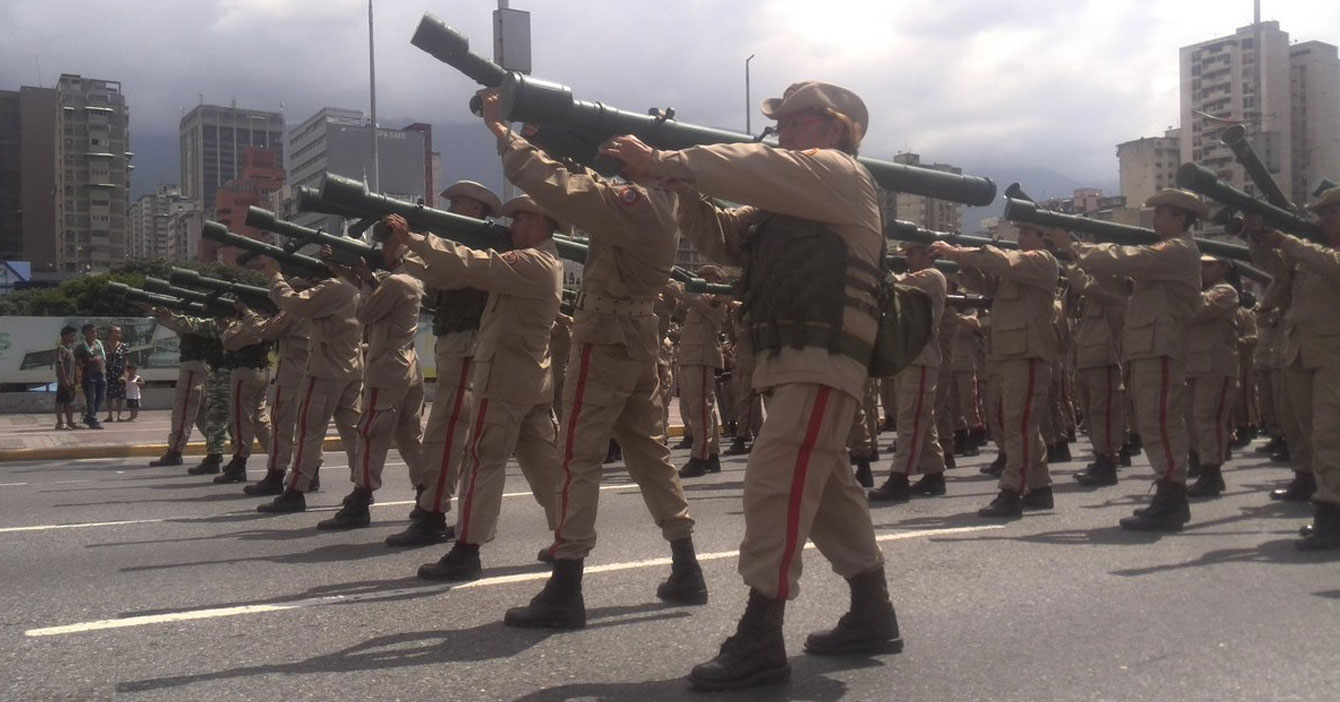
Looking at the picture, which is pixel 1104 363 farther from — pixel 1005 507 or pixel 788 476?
pixel 788 476

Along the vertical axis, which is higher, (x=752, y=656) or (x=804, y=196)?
(x=804, y=196)

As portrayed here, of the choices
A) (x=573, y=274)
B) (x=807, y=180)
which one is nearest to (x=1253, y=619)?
(x=807, y=180)

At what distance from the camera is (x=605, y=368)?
489 centimetres

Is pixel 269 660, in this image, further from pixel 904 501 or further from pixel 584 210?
pixel 904 501

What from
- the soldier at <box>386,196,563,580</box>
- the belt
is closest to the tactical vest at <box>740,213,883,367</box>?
the belt

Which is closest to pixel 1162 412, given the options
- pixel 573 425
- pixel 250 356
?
pixel 573 425

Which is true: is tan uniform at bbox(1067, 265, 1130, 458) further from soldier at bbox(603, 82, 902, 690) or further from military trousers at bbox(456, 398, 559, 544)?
soldier at bbox(603, 82, 902, 690)

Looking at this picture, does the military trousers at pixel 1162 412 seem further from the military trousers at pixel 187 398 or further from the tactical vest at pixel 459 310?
the military trousers at pixel 187 398

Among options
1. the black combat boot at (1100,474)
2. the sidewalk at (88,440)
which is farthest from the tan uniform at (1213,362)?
the sidewalk at (88,440)

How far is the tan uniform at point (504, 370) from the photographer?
5.52 metres

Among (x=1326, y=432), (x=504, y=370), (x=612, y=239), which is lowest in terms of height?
(x=1326, y=432)

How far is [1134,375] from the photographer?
24.9ft

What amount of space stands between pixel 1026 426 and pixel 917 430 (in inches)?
36.9

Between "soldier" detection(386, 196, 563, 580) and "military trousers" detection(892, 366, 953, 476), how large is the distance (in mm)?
3442
